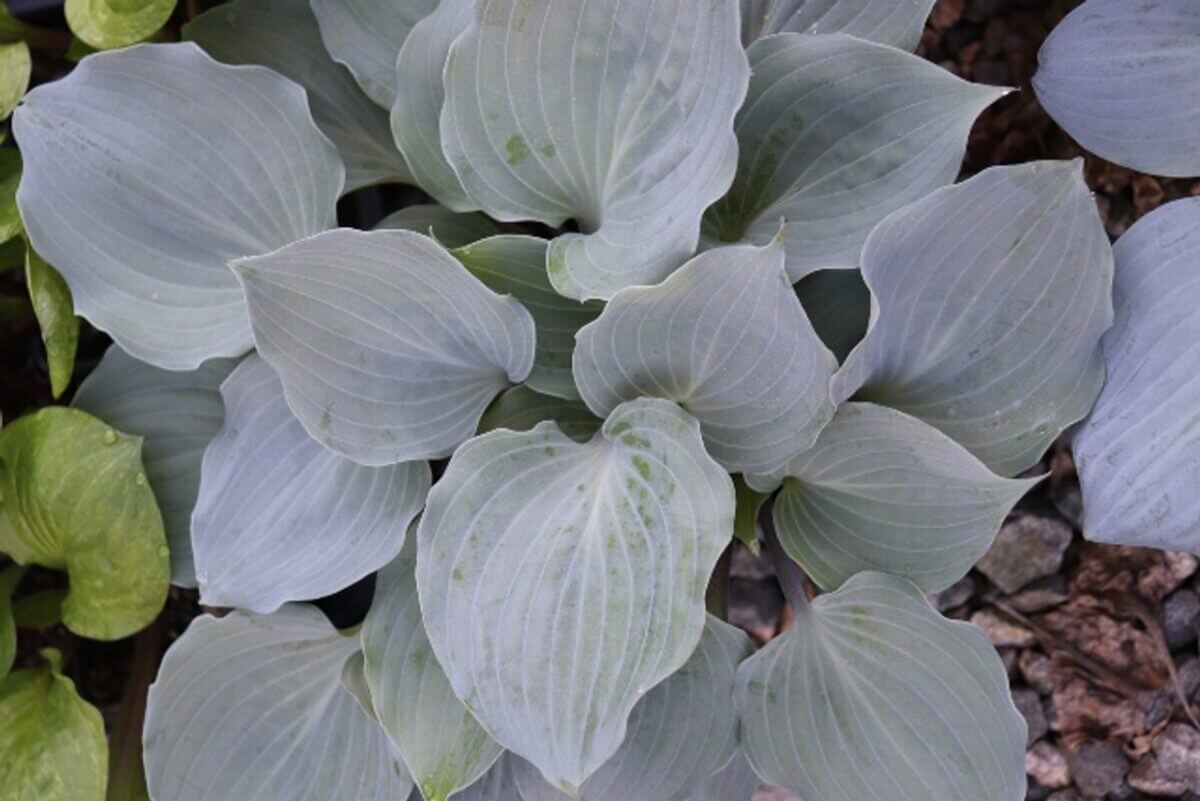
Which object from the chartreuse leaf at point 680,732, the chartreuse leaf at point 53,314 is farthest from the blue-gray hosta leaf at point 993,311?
the chartreuse leaf at point 53,314

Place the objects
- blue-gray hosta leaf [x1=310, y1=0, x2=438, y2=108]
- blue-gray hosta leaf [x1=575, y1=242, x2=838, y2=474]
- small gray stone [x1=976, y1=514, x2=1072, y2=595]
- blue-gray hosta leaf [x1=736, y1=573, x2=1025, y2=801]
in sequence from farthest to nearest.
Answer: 1. small gray stone [x1=976, y1=514, x2=1072, y2=595]
2. blue-gray hosta leaf [x1=310, y1=0, x2=438, y2=108]
3. blue-gray hosta leaf [x1=736, y1=573, x2=1025, y2=801]
4. blue-gray hosta leaf [x1=575, y1=242, x2=838, y2=474]

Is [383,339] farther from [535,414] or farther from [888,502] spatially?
[888,502]

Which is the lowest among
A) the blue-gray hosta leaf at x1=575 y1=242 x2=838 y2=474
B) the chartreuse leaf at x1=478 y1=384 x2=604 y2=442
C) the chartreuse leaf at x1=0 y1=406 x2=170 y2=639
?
the chartreuse leaf at x1=0 y1=406 x2=170 y2=639

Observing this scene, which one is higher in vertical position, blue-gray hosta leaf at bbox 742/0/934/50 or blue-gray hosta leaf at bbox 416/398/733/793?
blue-gray hosta leaf at bbox 742/0/934/50

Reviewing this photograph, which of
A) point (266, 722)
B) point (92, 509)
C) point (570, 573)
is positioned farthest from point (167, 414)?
point (570, 573)

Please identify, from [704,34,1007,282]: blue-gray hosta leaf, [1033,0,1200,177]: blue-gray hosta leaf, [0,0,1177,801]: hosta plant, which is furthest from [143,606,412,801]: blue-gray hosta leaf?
[1033,0,1200,177]: blue-gray hosta leaf

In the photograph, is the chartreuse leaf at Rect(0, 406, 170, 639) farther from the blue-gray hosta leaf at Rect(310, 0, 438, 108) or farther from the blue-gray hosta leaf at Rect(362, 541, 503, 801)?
the blue-gray hosta leaf at Rect(310, 0, 438, 108)

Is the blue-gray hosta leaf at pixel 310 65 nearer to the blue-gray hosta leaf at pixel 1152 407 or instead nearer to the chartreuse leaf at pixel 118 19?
the chartreuse leaf at pixel 118 19
